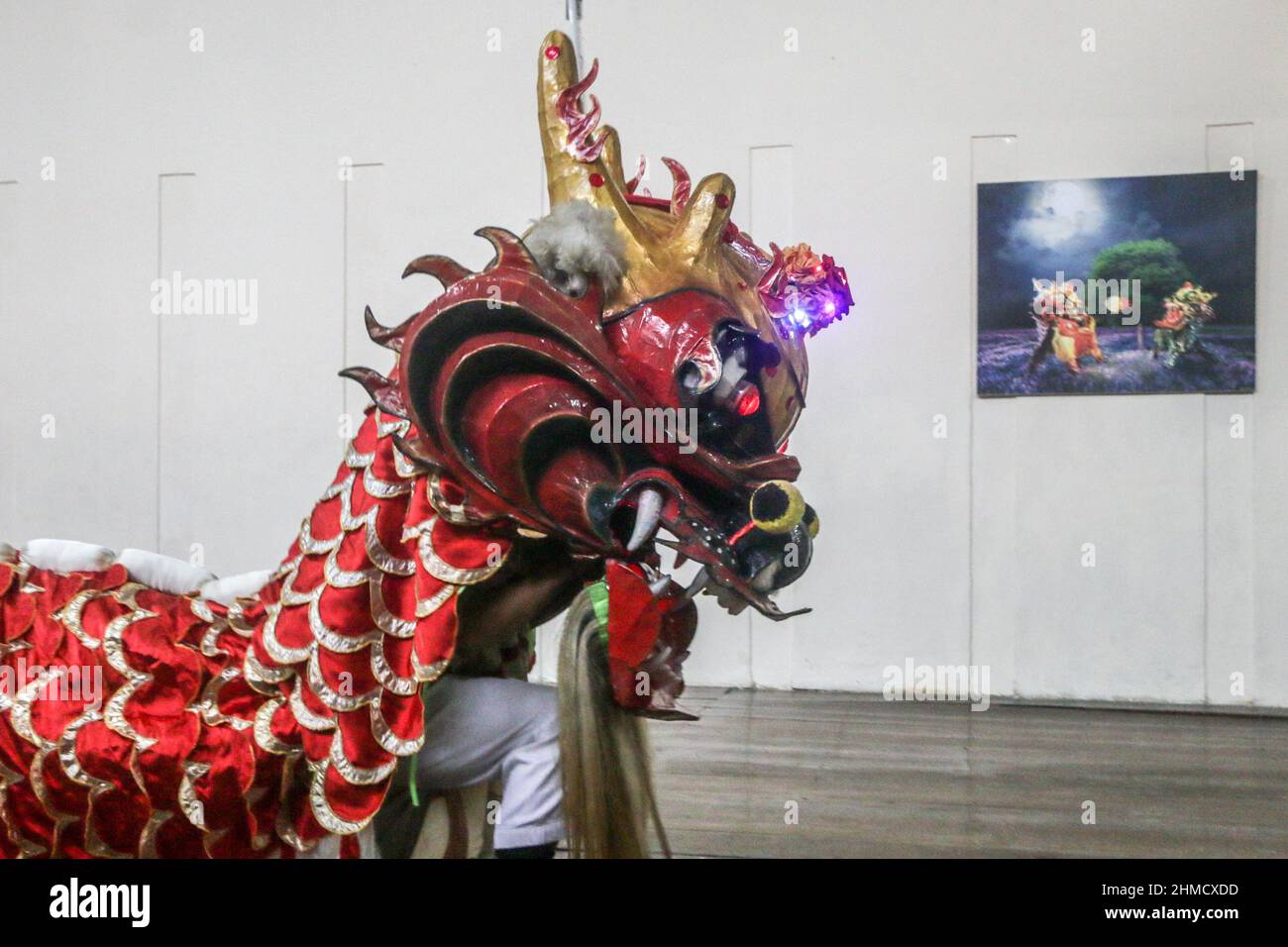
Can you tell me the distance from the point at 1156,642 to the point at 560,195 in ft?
11.4

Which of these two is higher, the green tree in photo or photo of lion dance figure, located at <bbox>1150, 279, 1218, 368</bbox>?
the green tree in photo

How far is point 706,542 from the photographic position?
4.06ft

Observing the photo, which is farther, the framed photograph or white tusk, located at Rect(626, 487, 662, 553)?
the framed photograph

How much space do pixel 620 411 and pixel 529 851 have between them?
1.67 ft

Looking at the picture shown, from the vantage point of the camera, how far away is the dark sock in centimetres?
129

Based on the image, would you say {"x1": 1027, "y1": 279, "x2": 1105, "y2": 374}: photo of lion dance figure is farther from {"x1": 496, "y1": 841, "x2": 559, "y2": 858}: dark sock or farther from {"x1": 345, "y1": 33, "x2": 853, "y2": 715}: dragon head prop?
{"x1": 496, "y1": 841, "x2": 559, "y2": 858}: dark sock

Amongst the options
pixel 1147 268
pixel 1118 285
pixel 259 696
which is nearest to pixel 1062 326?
pixel 1118 285

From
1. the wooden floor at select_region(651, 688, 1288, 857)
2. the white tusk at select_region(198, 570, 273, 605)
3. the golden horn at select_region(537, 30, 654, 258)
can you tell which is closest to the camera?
the golden horn at select_region(537, 30, 654, 258)

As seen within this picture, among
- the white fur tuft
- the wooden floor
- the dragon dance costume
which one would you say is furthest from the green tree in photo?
the white fur tuft

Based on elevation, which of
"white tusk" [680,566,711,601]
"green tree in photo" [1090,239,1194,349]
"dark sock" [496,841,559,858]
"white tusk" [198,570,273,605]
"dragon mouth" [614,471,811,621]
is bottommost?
"dark sock" [496,841,559,858]

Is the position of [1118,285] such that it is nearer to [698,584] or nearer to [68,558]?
[698,584]

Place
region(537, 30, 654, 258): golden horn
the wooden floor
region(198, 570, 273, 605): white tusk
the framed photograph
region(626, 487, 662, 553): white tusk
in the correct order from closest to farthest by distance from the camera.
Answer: region(626, 487, 662, 553): white tusk, region(537, 30, 654, 258): golden horn, region(198, 570, 273, 605): white tusk, the wooden floor, the framed photograph

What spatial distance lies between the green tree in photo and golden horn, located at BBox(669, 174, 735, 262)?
3206 millimetres

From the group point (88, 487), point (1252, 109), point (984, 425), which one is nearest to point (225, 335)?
point (88, 487)
